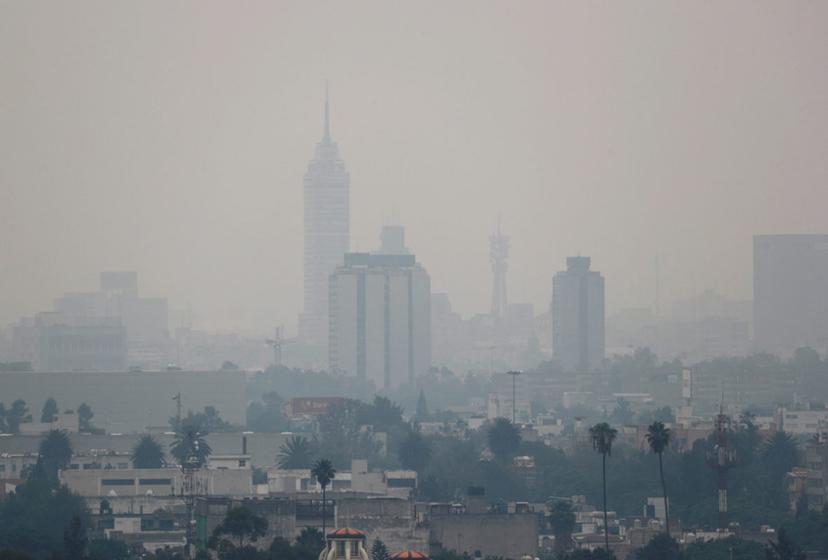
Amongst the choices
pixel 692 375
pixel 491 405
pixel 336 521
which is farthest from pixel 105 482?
pixel 692 375

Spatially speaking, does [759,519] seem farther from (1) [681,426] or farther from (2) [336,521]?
(1) [681,426]

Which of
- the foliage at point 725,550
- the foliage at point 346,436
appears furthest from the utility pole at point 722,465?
the foliage at point 346,436

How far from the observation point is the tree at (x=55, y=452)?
358 ft

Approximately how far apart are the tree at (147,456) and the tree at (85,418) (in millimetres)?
20577

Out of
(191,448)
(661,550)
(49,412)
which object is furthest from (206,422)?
(661,550)

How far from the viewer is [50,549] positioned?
237 feet

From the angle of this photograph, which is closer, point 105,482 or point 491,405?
point 105,482

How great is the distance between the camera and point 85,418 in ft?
463

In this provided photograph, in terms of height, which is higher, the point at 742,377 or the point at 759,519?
the point at 742,377

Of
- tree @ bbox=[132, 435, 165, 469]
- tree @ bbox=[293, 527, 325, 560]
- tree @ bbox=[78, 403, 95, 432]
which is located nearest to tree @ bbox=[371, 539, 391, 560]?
tree @ bbox=[293, 527, 325, 560]

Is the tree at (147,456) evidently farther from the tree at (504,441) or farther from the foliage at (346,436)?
the tree at (504,441)

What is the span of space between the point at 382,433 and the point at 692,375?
65.5 metres

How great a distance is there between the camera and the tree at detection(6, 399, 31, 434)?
135 metres

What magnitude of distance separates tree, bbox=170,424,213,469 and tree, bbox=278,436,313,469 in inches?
115
